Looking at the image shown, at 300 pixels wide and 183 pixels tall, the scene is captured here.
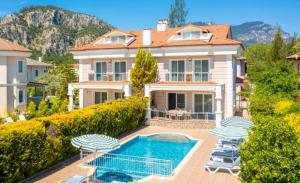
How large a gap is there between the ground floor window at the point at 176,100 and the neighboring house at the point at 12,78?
18.0 m

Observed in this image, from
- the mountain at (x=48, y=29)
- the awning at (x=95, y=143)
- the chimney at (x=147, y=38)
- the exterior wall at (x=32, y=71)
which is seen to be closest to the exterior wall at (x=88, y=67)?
the chimney at (x=147, y=38)

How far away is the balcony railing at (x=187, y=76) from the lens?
3247 cm

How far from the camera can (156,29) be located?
40.8 metres

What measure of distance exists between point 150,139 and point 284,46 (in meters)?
43.2

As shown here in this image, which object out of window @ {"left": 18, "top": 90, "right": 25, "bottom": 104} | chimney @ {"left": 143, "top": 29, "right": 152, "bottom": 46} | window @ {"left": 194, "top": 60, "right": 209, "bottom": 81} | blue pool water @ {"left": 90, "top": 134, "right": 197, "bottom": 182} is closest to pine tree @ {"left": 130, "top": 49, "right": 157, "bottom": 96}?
chimney @ {"left": 143, "top": 29, "right": 152, "bottom": 46}

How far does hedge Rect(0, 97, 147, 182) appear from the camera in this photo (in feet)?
46.6

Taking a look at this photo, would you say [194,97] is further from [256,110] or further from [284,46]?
[284,46]

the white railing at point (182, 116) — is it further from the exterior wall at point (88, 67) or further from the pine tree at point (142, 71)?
the exterior wall at point (88, 67)

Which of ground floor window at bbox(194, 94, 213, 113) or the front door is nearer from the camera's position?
Result: ground floor window at bbox(194, 94, 213, 113)

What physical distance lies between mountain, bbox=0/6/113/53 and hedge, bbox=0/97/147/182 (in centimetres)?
12634

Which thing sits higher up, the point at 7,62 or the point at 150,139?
the point at 7,62

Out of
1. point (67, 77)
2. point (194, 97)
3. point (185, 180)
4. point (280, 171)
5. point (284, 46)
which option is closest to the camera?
point (280, 171)

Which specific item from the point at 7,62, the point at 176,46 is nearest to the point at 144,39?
the point at 176,46

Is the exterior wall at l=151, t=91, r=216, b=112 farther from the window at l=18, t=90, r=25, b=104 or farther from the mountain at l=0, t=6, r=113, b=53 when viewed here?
the mountain at l=0, t=6, r=113, b=53
